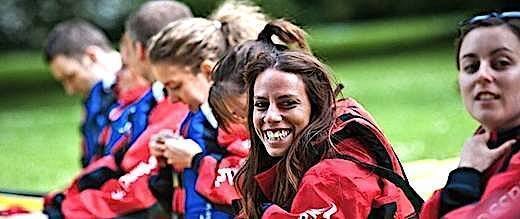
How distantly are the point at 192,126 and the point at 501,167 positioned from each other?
1.94 m

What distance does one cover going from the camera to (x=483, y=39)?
8.93 feet

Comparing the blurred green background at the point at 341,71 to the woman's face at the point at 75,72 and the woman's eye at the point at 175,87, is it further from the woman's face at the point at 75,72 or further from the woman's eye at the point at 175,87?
the woman's face at the point at 75,72

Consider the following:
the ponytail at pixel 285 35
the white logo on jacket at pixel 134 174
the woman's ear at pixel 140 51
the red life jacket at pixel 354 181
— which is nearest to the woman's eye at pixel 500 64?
the red life jacket at pixel 354 181

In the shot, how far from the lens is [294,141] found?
134 inches

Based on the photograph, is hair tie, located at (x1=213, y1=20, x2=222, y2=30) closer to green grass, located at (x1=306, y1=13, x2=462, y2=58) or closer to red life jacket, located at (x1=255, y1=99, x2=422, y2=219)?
red life jacket, located at (x1=255, y1=99, x2=422, y2=219)

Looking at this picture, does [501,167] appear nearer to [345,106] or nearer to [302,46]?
[345,106]

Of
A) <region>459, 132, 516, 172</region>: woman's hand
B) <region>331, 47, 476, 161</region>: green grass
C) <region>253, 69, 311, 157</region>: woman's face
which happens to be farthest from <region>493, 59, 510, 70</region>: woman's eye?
<region>331, 47, 476, 161</region>: green grass

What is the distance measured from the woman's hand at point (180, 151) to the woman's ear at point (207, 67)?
0.79 feet

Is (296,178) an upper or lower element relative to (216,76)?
lower

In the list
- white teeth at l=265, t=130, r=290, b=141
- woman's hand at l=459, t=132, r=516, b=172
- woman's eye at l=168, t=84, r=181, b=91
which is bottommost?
woman's hand at l=459, t=132, r=516, b=172

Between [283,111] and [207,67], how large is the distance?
3.57 feet

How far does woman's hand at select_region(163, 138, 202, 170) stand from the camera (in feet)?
14.5

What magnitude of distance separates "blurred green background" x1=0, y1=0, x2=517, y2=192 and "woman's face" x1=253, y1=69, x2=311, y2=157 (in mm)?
320

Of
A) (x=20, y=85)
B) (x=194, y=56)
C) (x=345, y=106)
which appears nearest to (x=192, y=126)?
(x=194, y=56)
